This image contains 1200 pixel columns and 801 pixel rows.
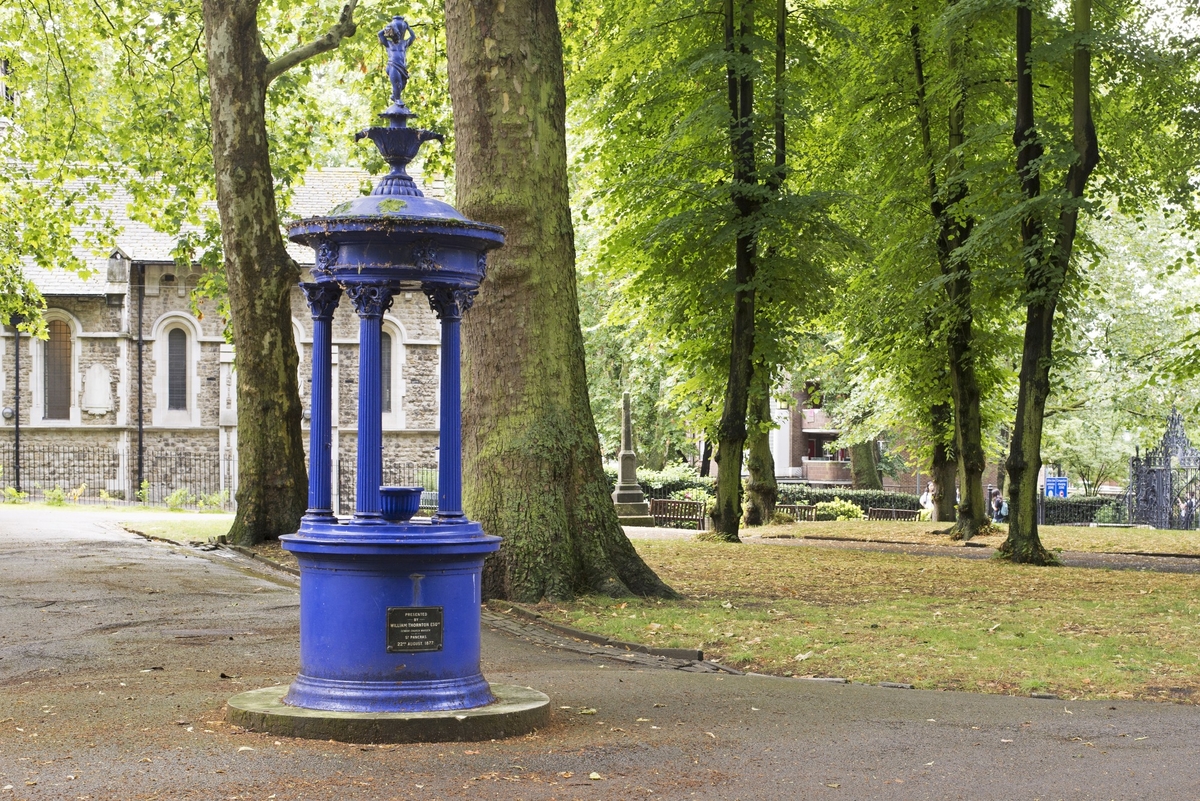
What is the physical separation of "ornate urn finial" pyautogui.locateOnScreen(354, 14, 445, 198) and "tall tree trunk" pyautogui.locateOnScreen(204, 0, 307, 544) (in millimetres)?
11030

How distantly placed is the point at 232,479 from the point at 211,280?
2015 centimetres

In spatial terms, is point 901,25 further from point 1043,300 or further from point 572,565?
point 572,565

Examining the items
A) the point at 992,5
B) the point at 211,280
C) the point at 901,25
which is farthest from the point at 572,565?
the point at 901,25

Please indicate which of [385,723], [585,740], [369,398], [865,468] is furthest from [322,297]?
[865,468]

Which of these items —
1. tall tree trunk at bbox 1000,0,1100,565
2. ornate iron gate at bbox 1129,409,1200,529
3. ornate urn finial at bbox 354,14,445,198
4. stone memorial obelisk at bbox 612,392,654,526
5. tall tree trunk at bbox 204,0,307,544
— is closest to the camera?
ornate urn finial at bbox 354,14,445,198

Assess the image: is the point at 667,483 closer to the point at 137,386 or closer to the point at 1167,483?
the point at 1167,483

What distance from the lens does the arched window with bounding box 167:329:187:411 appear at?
1672 inches

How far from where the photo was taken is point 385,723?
22.0ft

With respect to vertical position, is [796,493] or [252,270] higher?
[252,270]

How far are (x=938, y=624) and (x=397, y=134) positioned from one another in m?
6.60

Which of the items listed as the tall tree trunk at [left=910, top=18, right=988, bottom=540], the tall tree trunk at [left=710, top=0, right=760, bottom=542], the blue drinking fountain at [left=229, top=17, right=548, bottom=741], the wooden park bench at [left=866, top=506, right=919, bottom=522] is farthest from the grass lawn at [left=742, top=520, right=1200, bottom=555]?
the blue drinking fountain at [left=229, top=17, right=548, bottom=741]

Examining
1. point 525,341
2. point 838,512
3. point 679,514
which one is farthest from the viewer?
point 838,512

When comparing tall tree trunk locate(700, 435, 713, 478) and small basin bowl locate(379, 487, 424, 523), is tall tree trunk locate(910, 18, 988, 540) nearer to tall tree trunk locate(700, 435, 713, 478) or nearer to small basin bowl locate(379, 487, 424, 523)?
small basin bowl locate(379, 487, 424, 523)

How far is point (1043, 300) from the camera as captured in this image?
1761 cm
